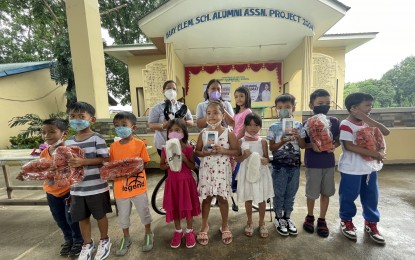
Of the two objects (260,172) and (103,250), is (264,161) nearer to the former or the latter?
(260,172)

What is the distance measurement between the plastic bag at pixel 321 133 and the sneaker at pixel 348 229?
92 centimetres

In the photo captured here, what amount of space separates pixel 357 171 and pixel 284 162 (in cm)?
76

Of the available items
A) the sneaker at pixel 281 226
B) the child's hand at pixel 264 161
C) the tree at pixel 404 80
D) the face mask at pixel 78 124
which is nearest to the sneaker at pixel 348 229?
the sneaker at pixel 281 226

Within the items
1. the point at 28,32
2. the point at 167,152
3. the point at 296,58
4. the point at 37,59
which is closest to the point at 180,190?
the point at 167,152

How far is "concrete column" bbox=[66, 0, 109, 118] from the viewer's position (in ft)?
15.5

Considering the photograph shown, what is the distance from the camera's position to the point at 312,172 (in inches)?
92.0

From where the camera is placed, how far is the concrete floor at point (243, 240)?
2.09 meters

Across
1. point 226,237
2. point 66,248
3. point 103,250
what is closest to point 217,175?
point 226,237

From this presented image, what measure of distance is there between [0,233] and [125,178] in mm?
2174

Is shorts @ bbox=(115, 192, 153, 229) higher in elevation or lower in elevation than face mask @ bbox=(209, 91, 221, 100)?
lower

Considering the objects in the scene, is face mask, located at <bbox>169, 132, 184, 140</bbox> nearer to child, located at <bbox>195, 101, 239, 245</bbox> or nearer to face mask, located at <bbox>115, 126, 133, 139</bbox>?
child, located at <bbox>195, 101, 239, 245</bbox>

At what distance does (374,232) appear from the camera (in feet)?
7.48

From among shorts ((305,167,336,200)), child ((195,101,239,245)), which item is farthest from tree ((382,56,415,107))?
child ((195,101,239,245))

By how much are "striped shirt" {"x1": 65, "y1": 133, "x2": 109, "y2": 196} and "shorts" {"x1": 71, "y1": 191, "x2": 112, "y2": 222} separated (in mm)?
46
